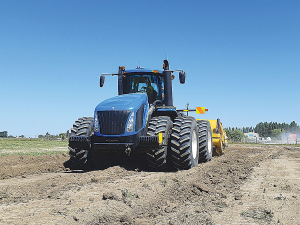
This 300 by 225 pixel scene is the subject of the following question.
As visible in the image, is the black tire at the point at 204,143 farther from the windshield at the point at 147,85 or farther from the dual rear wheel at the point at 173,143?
the windshield at the point at 147,85

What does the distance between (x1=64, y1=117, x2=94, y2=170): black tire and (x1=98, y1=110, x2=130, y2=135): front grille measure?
0.62 m

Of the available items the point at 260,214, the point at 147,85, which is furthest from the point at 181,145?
the point at 260,214

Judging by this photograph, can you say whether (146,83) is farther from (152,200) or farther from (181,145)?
(152,200)

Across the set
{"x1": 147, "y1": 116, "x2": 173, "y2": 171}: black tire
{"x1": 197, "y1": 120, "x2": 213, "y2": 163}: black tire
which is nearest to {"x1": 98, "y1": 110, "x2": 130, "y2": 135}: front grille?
{"x1": 147, "y1": 116, "x2": 173, "y2": 171}: black tire

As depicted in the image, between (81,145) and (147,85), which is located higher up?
(147,85)

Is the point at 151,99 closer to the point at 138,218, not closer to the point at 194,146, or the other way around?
the point at 194,146

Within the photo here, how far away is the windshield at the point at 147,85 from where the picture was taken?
10575mm

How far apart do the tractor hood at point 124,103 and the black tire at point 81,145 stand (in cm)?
71

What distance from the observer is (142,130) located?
8805 millimetres

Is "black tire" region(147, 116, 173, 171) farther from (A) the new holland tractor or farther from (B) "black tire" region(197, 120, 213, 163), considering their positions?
(B) "black tire" region(197, 120, 213, 163)

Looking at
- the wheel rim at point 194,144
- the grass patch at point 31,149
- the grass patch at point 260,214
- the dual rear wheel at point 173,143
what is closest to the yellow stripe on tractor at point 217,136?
the wheel rim at point 194,144

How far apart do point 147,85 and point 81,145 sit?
3274 millimetres

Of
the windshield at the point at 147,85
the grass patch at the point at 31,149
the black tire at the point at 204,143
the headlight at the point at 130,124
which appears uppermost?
the windshield at the point at 147,85

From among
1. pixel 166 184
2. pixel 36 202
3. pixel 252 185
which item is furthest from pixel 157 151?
pixel 36 202
